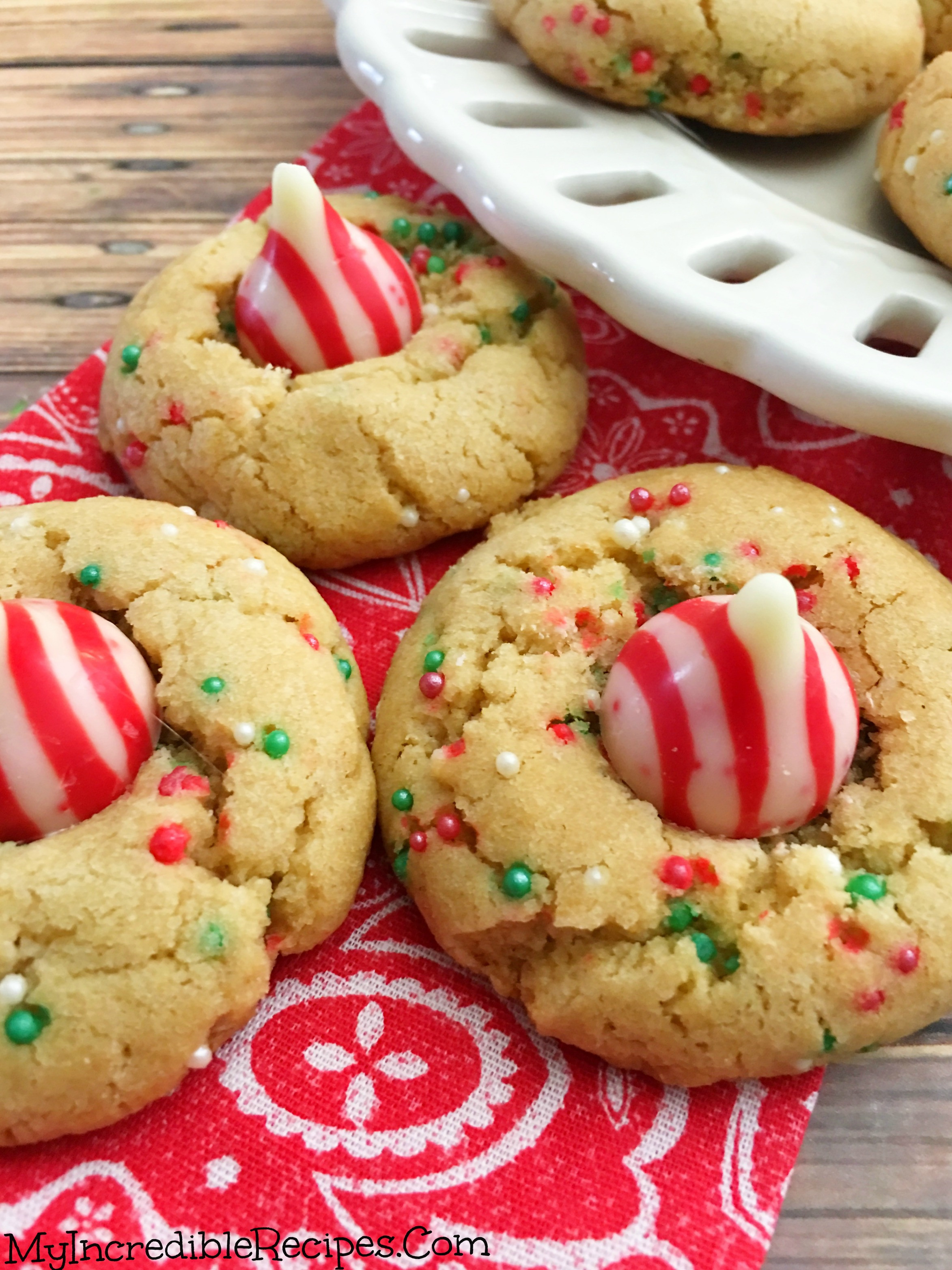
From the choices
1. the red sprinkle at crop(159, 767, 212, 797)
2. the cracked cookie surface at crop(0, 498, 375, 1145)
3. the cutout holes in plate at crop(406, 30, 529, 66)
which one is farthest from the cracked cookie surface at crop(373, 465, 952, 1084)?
the cutout holes in plate at crop(406, 30, 529, 66)

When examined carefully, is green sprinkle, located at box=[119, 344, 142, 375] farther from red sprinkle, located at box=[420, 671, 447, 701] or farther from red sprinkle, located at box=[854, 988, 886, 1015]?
red sprinkle, located at box=[854, 988, 886, 1015]

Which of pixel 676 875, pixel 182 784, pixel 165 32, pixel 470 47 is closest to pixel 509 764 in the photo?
pixel 676 875

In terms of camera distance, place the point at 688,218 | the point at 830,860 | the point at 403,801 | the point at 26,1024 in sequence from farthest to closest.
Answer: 1. the point at 688,218
2. the point at 403,801
3. the point at 830,860
4. the point at 26,1024

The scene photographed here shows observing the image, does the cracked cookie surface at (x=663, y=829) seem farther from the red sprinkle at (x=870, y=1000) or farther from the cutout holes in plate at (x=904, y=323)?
the cutout holes in plate at (x=904, y=323)

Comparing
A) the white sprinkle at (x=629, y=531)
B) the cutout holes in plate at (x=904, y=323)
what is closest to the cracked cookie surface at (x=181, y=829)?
the white sprinkle at (x=629, y=531)

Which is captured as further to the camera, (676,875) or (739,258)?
(739,258)

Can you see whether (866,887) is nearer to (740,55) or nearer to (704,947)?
(704,947)
